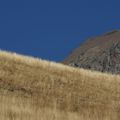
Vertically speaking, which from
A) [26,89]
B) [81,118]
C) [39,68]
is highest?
[39,68]

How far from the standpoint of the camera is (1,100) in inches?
706

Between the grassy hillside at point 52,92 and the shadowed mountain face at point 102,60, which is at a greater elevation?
the shadowed mountain face at point 102,60

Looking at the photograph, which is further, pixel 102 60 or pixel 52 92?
pixel 102 60

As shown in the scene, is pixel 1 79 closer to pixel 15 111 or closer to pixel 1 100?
pixel 1 100

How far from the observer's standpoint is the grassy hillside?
1694 cm

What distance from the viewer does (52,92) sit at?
23328 millimetres

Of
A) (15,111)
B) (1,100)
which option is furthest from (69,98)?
(15,111)

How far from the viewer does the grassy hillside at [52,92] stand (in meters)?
16.9

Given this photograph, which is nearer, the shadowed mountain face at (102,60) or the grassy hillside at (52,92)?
the grassy hillside at (52,92)

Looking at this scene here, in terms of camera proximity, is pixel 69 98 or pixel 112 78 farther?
pixel 112 78

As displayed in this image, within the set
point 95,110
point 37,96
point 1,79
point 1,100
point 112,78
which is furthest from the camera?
point 112,78

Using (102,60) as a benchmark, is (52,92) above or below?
below

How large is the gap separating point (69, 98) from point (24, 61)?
759 centimetres

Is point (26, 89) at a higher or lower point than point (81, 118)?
higher
